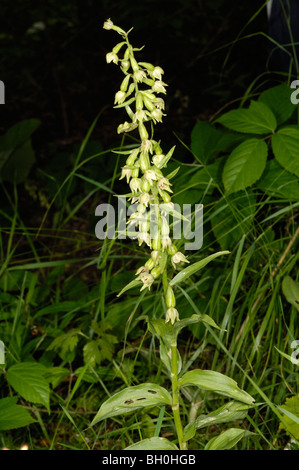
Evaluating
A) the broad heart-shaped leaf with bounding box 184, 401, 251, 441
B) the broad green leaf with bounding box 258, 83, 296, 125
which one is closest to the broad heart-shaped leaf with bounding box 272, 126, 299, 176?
the broad green leaf with bounding box 258, 83, 296, 125

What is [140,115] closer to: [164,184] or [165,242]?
[164,184]

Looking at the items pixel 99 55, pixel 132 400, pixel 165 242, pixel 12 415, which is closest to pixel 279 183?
pixel 165 242

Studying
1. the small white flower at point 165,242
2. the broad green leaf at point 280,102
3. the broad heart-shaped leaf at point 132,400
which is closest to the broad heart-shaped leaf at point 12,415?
the broad heart-shaped leaf at point 132,400

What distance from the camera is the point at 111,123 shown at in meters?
3.66

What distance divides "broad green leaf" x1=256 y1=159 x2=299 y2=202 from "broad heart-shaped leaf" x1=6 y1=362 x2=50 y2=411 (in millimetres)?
834

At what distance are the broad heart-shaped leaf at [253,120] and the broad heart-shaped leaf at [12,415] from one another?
1.00 meters

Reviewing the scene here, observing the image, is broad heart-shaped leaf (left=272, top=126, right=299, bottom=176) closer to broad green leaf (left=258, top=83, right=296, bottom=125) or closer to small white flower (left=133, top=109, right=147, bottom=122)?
broad green leaf (left=258, top=83, right=296, bottom=125)

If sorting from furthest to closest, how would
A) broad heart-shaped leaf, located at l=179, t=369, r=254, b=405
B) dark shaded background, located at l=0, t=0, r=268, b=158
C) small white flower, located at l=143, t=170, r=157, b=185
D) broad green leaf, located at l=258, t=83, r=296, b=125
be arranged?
dark shaded background, located at l=0, t=0, r=268, b=158
broad green leaf, located at l=258, t=83, r=296, b=125
broad heart-shaped leaf, located at l=179, t=369, r=254, b=405
small white flower, located at l=143, t=170, r=157, b=185

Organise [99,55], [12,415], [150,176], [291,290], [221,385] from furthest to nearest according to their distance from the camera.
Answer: [99,55] < [291,290] < [12,415] < [221,385] < [150,176]

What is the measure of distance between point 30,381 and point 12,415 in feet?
0.33

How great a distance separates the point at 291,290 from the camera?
161 centimetres

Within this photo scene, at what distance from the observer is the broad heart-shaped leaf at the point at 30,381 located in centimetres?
152

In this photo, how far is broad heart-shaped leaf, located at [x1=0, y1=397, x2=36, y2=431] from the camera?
1469mm
